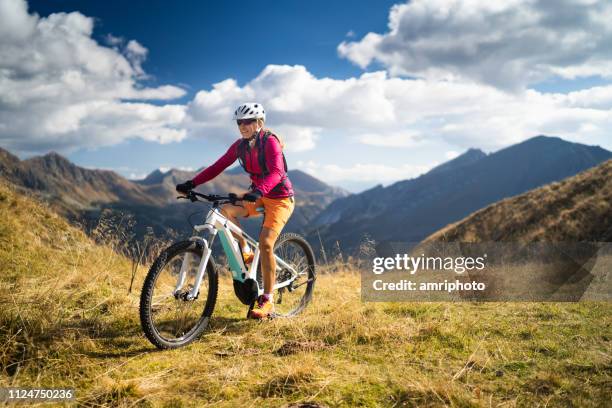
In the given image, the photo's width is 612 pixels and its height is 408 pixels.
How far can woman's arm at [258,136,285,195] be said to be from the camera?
5.84 metres

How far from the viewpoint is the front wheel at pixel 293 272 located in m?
7.19

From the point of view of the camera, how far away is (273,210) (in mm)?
6266

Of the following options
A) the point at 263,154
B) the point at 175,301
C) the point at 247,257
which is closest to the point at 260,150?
the point at 263,154

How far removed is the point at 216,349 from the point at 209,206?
2.05 m

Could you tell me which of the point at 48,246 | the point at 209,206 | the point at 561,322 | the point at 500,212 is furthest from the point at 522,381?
the point at 500,212

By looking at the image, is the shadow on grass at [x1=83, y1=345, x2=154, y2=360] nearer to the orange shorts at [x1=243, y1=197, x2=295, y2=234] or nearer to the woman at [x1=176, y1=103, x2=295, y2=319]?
the woman at [x1=176, y1=103, x2=295, y2=319]

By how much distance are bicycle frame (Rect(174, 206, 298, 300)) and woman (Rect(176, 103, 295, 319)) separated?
17cm

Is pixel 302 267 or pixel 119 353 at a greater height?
pixel 302 267

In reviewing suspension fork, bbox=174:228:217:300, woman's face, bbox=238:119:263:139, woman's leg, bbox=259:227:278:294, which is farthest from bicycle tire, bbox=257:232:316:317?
woman's face, bbox=238:119:263:139

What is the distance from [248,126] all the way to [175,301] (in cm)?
302

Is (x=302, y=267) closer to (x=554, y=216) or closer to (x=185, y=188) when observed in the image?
(x=185, y=188)

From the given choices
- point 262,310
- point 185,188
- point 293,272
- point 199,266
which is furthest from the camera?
point 293,272

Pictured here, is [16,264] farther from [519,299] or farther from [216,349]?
[519,299]

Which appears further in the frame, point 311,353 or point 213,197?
point 213,197
